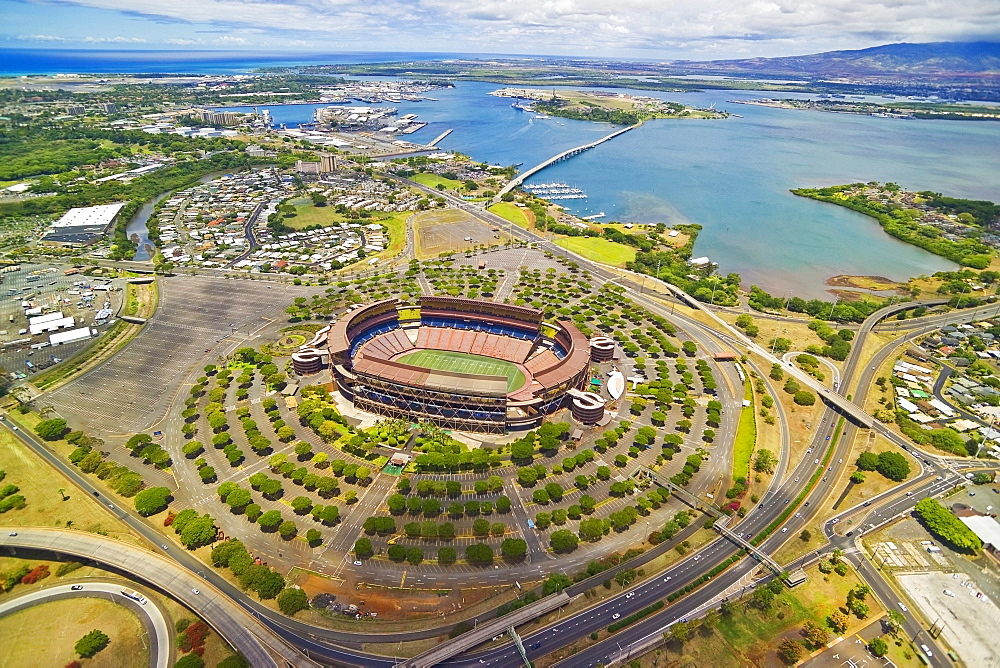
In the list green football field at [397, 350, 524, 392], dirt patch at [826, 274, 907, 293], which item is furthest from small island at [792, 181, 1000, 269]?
green football field at [397, 350, 524, 392]

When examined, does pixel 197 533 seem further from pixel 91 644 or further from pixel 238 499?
pixel 91 644

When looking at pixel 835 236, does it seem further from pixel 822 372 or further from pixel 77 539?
pixel 77 539

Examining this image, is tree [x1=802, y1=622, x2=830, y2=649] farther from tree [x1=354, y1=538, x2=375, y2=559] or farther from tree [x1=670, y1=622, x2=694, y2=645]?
tree [x1=354, y1=538, x2=375, y2=559]

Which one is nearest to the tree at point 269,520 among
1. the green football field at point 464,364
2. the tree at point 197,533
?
the tree at point 197,533

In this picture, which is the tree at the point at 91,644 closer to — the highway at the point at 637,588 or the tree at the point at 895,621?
the highway at the point at 637,588

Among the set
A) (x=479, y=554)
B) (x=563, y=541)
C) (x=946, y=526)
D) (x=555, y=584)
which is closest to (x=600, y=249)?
(x=946, y=526)
